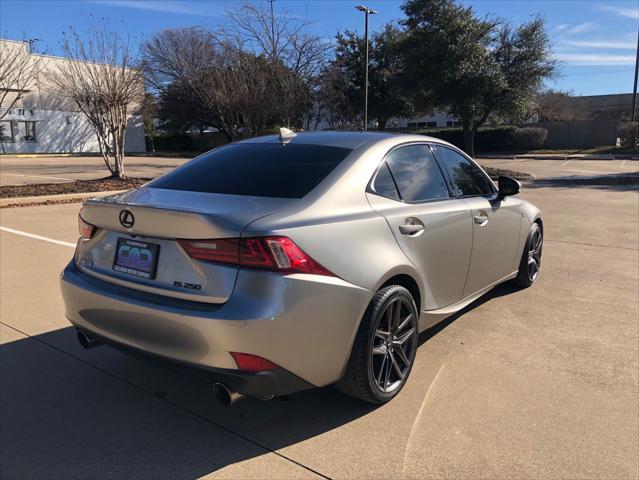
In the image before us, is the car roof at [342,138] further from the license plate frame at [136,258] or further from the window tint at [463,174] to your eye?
the license plate frame at [136,258]

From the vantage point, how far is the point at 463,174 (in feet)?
14.9

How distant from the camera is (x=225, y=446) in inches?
112

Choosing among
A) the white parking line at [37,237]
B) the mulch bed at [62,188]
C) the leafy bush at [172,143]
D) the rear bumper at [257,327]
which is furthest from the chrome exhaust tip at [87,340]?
the leafy bush at [172,143]

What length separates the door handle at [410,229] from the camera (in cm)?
334

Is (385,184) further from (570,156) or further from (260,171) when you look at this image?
(570,156)

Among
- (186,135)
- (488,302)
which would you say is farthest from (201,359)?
(186,135)

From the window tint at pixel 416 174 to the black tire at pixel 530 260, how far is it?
1.84 meters

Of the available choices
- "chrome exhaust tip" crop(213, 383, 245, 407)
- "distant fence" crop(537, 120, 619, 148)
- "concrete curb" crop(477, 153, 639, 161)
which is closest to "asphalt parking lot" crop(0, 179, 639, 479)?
"chrome exhaust tip" crop(213, 383, 245, 407)

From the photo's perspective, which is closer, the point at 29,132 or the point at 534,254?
the point at 534,254

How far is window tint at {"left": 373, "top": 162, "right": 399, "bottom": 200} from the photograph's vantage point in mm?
3404

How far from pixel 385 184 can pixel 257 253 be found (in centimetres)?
123

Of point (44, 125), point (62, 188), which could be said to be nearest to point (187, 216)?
point (62, 188)

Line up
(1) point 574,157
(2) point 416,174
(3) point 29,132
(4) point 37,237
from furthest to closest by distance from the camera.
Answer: (3) point 29,132 < (1) point 574,157 < (4) point 37,237 < (2) point 416,174

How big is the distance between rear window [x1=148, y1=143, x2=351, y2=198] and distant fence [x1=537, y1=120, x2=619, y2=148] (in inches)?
1772
